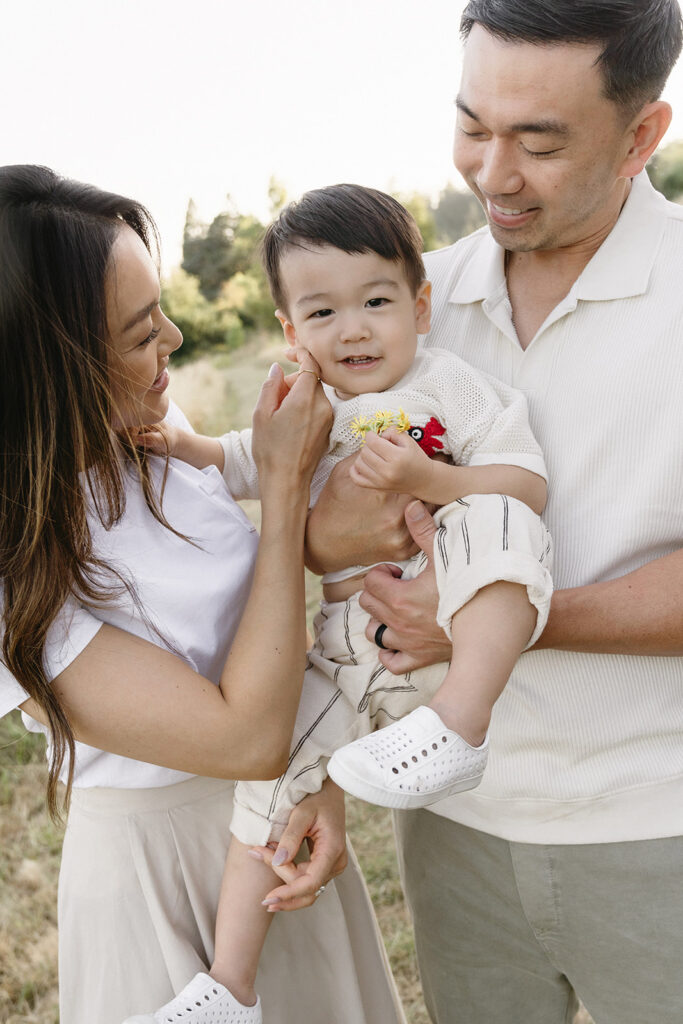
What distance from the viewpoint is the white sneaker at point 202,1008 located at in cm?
161

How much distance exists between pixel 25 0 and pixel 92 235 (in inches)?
345

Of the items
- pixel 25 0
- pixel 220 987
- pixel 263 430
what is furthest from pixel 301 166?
pixel 220 987

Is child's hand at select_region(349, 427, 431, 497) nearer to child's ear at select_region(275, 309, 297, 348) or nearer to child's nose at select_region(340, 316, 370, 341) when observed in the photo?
child's nose at select_region(340, 316, 370, 341)

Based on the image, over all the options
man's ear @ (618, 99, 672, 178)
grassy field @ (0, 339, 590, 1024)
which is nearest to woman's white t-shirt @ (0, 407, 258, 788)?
man's ear @ (618, 99, 672, 178)

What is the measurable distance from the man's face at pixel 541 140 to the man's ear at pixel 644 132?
0.03m

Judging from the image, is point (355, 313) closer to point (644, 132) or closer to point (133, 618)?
point (644, 132)

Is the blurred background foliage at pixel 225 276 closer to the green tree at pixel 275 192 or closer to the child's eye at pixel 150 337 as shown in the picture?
the green tree at pixel 275 192

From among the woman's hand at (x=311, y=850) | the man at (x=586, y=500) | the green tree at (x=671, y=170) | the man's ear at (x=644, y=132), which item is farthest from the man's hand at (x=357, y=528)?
the green tree at (x=671, y=170)

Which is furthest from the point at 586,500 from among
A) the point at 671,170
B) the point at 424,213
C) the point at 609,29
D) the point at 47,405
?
the point at 671,170

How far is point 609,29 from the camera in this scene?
1694mm

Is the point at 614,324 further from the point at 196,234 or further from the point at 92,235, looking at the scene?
the point at 196,234

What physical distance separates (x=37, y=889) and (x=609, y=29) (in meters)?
3.79

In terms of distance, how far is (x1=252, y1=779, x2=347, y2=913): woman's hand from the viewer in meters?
1.76

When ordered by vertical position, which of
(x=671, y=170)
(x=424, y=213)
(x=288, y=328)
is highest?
(x=288, y=328)
